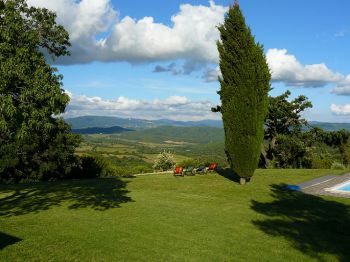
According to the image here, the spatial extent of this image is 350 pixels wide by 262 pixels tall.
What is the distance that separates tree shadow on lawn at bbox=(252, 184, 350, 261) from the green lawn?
33 millimetres

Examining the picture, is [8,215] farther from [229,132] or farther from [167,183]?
[229,132]

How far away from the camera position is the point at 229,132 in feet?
77.6

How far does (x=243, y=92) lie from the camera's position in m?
23.0

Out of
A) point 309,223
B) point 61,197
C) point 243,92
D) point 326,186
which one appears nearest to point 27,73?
point 61,197

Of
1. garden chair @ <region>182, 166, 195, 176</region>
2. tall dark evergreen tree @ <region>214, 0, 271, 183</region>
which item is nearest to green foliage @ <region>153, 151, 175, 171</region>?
garden chair @ <region>182, 166, 195, 176</region>

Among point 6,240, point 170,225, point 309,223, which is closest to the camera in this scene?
point 6,240

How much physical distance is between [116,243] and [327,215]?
955 cm

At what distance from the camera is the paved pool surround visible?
2014 centimetres

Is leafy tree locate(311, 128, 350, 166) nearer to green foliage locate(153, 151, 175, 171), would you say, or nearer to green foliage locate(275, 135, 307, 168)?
green foliage locate(275, 135, 307, 168)

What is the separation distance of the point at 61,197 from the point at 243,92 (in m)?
12.7

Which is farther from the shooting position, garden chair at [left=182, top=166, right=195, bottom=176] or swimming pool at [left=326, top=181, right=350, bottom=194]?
garden chair at [left=182, top=166, right=195, bottom=176]

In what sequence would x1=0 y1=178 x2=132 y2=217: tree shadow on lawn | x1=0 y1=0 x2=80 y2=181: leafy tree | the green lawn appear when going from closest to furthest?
1. the green lawn
2. x1=0 y1=0 x2=80 y2=181: leafy tree
3. x1=0 y1=178 x2=132 y2=217: tree shadow on lawn

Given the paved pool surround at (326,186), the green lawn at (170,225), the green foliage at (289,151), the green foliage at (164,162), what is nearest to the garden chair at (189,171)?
the green lawn at (170,225)

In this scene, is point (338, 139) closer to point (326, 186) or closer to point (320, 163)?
point (320, 163)
